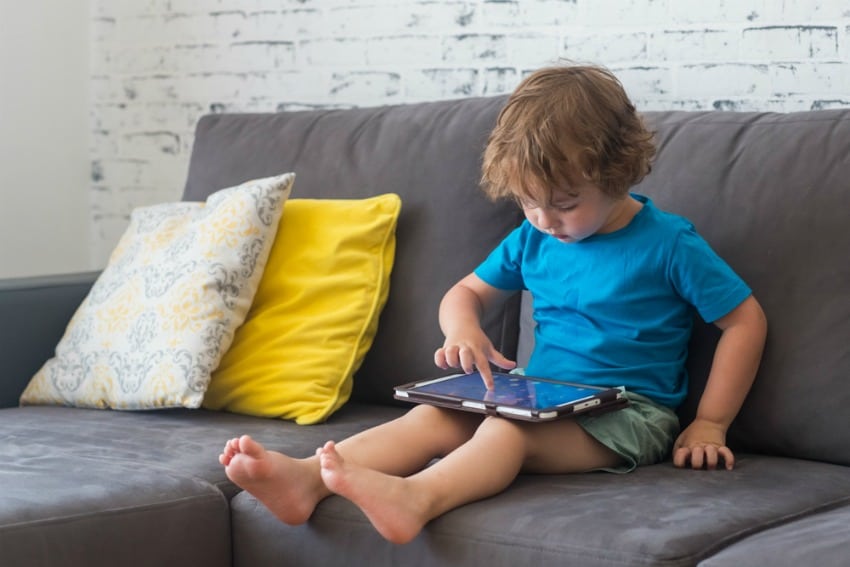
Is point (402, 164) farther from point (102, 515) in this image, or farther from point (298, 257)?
point (102, 515)

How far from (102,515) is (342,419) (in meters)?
0.59

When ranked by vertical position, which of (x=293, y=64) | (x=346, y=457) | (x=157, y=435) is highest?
(x=293, y=64)

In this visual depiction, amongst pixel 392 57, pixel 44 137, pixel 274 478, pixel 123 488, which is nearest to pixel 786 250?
pixel 274 478

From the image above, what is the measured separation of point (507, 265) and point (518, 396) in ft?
1.16

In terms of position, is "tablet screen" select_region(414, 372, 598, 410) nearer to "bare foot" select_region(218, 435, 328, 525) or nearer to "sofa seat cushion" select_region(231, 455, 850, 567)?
"sofa seat cushion" select_region(231, 455, 850, 567)

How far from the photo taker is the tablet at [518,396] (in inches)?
65.2

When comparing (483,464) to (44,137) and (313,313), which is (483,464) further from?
(44,137)

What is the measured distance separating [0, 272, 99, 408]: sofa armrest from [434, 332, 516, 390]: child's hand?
2.94 ft

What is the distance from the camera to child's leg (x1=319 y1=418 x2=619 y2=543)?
4.95 feet

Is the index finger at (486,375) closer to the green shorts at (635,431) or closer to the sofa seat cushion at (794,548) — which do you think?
the green shorts at (635,431)

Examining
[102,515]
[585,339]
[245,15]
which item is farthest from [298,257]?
[245,15]

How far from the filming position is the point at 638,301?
72.6 inches

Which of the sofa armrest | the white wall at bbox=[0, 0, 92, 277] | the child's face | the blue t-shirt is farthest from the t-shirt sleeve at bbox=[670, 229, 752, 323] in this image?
the white wall at bbox=[0, 0, 92, 277]

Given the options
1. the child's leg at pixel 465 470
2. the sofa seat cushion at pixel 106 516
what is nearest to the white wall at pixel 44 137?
the sofa seat cushion at pixel 106 516
